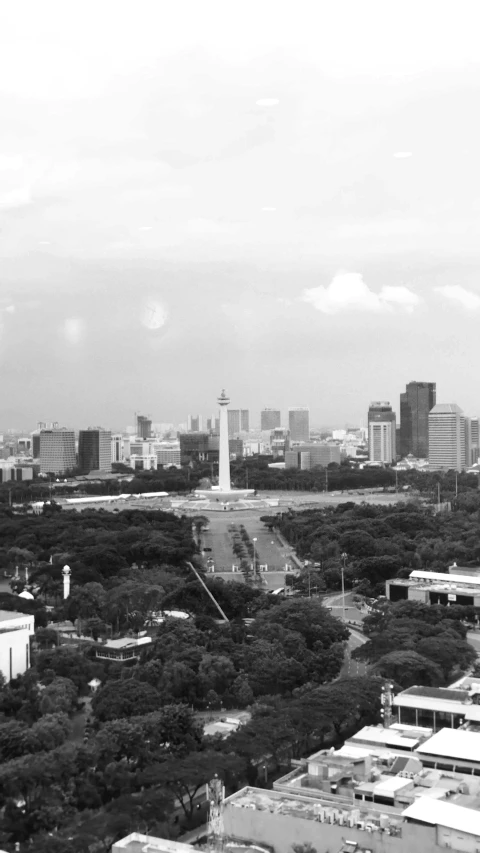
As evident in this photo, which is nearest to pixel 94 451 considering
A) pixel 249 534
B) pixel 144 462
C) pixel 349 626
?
pixel 144 462

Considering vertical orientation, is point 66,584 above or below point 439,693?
above

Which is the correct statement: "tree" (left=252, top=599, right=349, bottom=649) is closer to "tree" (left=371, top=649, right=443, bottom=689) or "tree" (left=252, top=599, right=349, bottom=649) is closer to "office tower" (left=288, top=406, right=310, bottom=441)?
"tree" (left=371, top=649, right=443, bottom=689)

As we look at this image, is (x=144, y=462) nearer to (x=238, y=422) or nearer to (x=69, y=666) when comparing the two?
(x=238, y=422)

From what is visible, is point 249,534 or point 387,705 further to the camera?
point 249,534

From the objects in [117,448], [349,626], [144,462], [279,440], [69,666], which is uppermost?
[279,440]

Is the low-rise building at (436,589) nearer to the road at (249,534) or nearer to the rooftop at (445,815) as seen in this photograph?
the road at (249,534)

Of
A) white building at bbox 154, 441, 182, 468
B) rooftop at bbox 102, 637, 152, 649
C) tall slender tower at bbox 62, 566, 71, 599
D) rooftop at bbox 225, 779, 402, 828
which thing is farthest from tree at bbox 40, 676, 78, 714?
white building at bbox 154, 441, 182, 468

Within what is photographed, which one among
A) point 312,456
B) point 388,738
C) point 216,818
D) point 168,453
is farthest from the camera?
point 168,453

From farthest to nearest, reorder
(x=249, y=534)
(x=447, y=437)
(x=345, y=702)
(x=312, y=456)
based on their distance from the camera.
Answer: (x=312, y=456) < (x=447, y=437) < (x=249, y=534) < (x=345, y=702)

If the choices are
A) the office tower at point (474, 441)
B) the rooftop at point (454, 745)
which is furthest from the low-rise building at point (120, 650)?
the office tower at point (474, 441)
